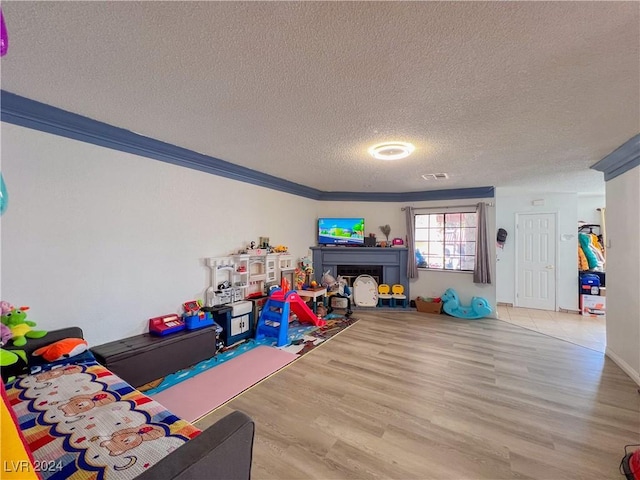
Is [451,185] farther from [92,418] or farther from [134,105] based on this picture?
[92,418]

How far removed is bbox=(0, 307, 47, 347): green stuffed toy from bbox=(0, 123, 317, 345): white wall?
0.40 metres

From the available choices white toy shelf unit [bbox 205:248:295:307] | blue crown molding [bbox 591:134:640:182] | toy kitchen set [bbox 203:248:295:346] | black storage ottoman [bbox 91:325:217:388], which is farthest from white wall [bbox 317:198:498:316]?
black storage ottoman [bbox 91:325:217:388]

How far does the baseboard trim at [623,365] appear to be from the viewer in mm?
2526

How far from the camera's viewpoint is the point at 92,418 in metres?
1.27

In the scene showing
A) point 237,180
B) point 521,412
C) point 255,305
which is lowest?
point 521,412

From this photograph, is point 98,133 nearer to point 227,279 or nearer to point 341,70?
point 227,279

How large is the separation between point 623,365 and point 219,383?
165 inches

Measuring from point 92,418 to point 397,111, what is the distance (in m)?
2.58

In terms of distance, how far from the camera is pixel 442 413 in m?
2.07

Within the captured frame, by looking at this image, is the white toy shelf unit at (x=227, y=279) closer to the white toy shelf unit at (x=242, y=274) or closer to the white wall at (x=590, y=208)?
the white toy shelf unit at (x=242, y=274)

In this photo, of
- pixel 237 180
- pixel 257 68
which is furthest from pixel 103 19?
pixel 237 180

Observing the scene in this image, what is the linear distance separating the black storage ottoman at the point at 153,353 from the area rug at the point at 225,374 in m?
0.10

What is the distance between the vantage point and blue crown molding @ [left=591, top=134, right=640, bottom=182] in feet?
7.89

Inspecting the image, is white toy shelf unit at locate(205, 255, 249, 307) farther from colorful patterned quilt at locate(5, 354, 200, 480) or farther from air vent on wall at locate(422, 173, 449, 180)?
air vent on wall at locate(422, 173, 449, 180)
